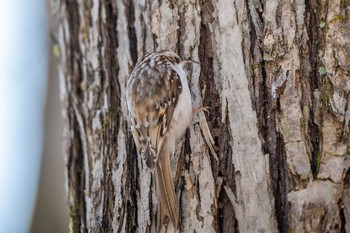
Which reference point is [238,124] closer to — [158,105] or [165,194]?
[165,194]

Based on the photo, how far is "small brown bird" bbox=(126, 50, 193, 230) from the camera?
1.97 metres

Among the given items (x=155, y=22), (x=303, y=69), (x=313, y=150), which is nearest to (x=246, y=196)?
(x=313, y=150)

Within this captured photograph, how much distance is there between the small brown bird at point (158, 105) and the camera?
6.46ft

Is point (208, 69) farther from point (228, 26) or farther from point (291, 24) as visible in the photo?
point (291, 24)

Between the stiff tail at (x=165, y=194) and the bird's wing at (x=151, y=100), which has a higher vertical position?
the bird's wing at (x=151, y=100)

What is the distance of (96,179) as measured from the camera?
6.98 feet

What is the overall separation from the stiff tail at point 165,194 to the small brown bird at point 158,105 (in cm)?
2

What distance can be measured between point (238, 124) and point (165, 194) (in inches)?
12.4

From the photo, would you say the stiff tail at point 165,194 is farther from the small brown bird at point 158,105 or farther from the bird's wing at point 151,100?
the bird's wing at point 151,100

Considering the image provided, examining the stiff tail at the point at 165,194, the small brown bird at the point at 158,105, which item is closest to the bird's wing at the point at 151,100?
the small brown bird at the point at 158,105

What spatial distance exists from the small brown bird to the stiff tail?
0.05 feet

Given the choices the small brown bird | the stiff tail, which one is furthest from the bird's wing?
the stiff tail

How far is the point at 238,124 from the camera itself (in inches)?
70.5

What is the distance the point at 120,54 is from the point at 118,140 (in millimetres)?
353
